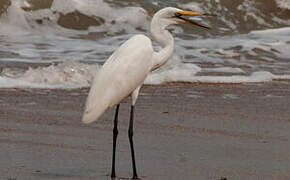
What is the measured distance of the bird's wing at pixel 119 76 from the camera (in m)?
4.26

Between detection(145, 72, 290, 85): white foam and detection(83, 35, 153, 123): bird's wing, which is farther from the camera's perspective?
detection(145, 72, 290, 85): white foam

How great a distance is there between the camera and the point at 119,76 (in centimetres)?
442

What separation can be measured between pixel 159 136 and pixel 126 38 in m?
6.92

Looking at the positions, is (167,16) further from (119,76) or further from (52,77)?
(52,77)

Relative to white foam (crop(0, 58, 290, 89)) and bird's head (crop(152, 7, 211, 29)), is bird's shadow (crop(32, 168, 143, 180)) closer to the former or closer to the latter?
bird's head (crop(152, 7, 211, 29))

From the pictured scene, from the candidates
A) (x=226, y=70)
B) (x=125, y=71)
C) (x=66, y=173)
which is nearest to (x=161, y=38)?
(x=125, y=71)

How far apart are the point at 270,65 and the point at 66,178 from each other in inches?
245

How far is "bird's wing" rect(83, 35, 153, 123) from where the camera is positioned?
14.0ft

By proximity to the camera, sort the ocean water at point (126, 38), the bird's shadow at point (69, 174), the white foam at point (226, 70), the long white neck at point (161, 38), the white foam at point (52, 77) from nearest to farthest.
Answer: the bird's shadow at point (69, 174) < the long white neck at point (161, 38) < the white foam at point (52, 77) < the ocean water at point (126, 38) < the white foam at point (226, 70)

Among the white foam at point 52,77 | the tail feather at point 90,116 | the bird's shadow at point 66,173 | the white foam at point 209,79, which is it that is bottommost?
the white foam at point 52,77

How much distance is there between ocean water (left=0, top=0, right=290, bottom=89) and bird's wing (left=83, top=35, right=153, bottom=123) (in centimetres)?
311

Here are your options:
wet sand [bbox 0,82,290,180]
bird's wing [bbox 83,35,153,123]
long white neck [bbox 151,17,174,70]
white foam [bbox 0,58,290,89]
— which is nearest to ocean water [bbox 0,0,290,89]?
white foam [bbox 0,58,290,89]

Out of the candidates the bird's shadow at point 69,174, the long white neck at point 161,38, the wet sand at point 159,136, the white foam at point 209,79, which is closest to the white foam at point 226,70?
the white foam at point 209,79

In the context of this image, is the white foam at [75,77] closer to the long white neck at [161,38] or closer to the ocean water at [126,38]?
the ocean water at [126,38]
